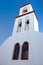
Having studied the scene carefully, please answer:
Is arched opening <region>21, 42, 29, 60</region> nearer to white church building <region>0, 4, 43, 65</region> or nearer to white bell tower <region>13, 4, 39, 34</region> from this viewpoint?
white church building <region>0, 4, 43, 65</region>

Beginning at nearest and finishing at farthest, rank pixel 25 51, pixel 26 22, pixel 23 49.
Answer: pixel 25 51 → pixel 23 49 → pixel 26 22

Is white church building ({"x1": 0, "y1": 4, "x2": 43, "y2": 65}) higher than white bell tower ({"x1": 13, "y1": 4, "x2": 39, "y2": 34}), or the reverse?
white bell tower ({"x1": 13, "y1": 4, "x2": 39, "y2": 34})

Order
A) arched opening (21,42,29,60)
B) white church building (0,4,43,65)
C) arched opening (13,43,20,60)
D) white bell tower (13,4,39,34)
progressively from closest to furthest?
white church building (0,4,43,65), arched opening (21,42,29,60), arched opening (13,43,20,60), white bell tower (13,4,39,34)

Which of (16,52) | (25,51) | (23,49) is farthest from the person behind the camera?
(16,52)

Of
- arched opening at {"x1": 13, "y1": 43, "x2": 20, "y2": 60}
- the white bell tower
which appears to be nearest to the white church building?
arched opening at {"x1": 13, "y1": 43, "x2": 20, "y2": 60}

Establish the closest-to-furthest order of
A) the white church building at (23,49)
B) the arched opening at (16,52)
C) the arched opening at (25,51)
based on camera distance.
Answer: the white church building at (23,49)
the arched opening at (25,51)
the arched opening at (16,52)

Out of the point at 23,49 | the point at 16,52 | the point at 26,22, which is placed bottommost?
the point at 16,52

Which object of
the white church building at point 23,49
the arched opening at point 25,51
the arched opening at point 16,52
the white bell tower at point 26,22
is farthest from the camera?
the white bell tower at point 26,22

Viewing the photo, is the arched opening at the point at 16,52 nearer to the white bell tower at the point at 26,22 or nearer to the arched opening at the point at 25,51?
the arched opening at the point at 25,51

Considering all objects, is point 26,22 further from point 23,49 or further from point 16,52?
A: point 16,52

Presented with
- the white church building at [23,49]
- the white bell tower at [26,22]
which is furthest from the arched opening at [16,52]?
the white bell tower at [26,22]

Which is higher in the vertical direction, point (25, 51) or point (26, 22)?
point (26, 22)

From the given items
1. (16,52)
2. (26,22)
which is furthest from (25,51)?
(26,22)

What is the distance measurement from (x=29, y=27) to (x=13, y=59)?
4.03 m
